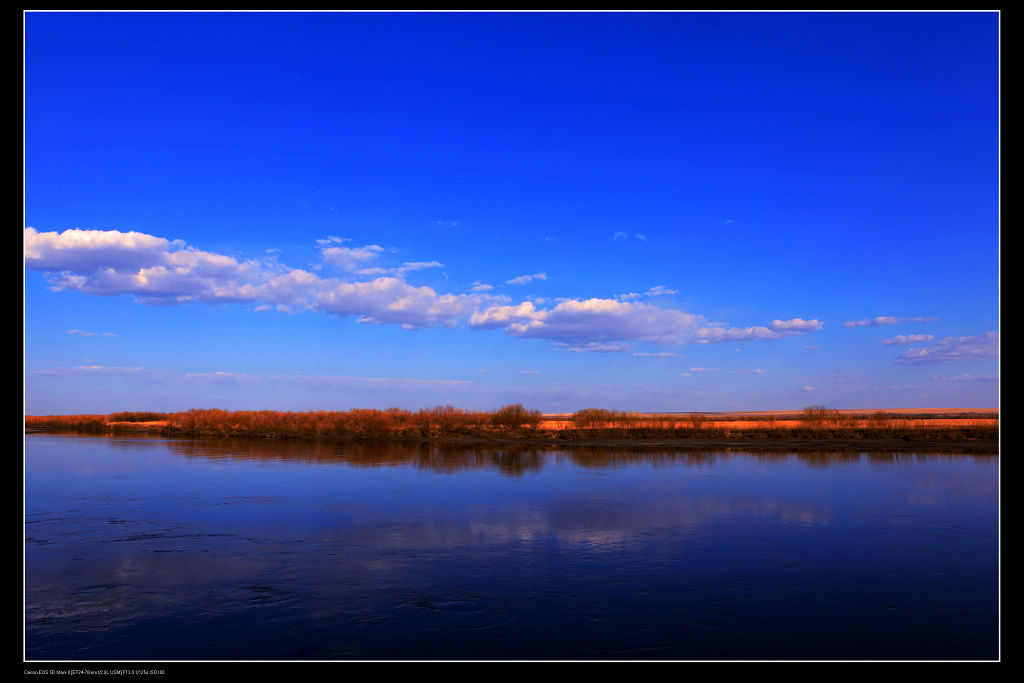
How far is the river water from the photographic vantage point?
6719mm

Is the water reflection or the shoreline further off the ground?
the shoreline

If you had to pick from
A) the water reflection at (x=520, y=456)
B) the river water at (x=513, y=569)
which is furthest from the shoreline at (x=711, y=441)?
the river water at (x=513, y=569)

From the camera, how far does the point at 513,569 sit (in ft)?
30.9

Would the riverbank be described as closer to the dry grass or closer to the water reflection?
the dry grass

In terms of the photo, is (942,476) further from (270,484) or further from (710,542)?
(270,484)

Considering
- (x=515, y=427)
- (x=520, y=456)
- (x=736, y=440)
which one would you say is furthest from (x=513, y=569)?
(x=515, y=427)

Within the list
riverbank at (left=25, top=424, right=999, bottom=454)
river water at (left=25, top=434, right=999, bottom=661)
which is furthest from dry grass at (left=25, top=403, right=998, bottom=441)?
river water at (left=25, top=434, right=999, bottom=661)

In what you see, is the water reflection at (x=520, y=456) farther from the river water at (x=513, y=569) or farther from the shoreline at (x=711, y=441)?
the river water at (x=513, y=569)

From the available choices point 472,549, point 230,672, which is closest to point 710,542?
A: point 472,549

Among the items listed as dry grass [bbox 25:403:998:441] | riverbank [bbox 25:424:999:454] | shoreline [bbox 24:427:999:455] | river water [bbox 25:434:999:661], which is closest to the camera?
river water [bbox 25:434:999:661]

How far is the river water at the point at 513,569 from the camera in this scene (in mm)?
6719

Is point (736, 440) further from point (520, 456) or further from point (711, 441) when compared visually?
point (520, 456)

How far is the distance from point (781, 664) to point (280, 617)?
17.7 ft

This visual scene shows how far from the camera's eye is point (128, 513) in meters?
14.3
